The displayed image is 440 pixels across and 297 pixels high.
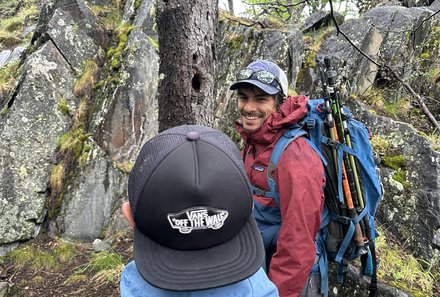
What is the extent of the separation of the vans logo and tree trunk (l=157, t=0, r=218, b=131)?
1.83m

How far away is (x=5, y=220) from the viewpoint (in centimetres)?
653

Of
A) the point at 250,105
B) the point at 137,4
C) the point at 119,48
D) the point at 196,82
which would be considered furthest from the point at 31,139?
the point at 250,105

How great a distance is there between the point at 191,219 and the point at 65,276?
515 cm

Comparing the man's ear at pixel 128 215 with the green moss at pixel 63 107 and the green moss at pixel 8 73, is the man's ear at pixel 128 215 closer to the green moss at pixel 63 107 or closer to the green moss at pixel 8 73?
the green moss at pixel 63 107

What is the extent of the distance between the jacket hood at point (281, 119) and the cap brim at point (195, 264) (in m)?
1.32

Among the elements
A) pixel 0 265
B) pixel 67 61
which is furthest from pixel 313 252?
pixel 67 61

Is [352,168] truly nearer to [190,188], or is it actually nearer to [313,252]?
[313,252]

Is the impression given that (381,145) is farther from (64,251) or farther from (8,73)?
(8,73)

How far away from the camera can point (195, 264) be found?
1.34 metres

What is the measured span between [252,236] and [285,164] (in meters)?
1.02

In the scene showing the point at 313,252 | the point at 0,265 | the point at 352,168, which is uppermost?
the point at 352,168

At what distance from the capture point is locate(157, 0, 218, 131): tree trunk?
117 inches

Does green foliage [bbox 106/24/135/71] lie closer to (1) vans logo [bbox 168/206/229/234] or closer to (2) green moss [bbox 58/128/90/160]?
(2) green moss [bbox 58/128/90/160]

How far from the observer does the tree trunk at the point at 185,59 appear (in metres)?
2.97
